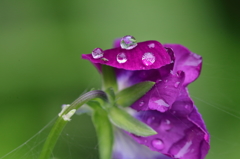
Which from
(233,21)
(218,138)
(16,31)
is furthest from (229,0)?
(16,31)

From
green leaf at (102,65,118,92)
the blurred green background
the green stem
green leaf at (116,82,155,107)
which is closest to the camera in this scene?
the green stem

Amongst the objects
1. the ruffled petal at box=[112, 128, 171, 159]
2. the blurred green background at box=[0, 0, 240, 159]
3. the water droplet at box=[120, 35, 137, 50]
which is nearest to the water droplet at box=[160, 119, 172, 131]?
the ruffled petal at box=[112, 128, 171, 159]

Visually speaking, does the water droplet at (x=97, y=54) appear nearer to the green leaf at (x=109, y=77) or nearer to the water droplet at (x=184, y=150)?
the green leaf at (x=109, y=77)

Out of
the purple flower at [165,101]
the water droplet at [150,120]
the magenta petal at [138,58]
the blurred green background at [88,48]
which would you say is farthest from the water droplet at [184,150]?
the blurred green background at [88,48]

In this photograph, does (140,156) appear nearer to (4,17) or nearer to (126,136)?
(126,136)

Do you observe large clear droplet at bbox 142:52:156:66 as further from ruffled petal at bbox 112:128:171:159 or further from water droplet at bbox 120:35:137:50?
ruffled petal at bbox 112:128:171:159

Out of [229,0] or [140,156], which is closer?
[140,156]
